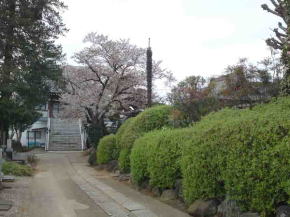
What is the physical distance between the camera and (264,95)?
14.0 m

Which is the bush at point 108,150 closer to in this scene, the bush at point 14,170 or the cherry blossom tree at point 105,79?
the bush at point 14,170

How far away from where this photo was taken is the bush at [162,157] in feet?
37.7

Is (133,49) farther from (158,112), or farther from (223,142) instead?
(223,142)

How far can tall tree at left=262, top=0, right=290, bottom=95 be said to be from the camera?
1148cm

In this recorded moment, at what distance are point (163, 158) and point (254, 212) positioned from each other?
15.3 feet

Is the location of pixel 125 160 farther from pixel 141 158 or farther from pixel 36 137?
pixel 36 137

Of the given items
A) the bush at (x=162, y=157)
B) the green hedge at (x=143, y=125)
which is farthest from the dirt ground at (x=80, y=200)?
the green hedge at (x=143, y=125)

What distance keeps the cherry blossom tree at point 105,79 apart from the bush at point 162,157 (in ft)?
65.1

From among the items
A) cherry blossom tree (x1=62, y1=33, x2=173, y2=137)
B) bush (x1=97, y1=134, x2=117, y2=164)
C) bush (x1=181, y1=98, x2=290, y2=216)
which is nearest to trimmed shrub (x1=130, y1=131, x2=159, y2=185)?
bush (x1=181, y1=98, x2=290, y2=216)

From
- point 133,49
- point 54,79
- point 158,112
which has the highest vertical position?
point 133,49

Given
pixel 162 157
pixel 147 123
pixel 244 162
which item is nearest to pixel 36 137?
pixel 147 123

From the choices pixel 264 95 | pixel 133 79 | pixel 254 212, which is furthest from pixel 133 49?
pixel 254 212

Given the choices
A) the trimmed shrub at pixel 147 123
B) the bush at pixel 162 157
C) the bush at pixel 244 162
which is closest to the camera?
the bush at pixel 244 162

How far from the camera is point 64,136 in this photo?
150 feet
